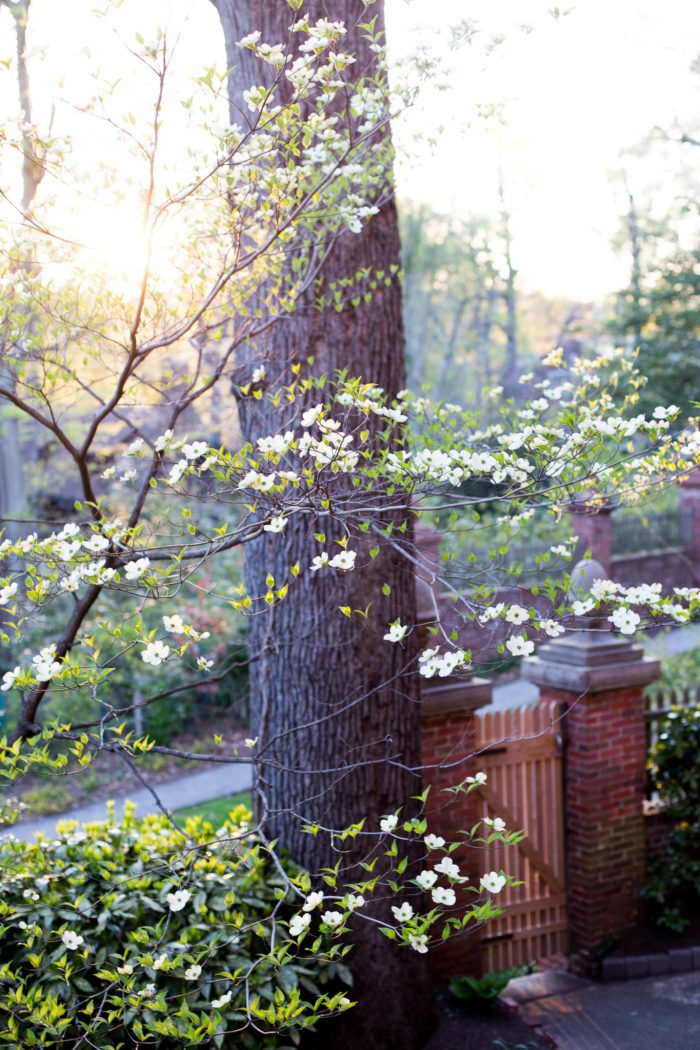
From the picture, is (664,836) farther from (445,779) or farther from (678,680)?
(678,680)

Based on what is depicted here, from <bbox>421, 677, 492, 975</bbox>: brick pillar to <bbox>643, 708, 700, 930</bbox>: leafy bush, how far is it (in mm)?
1365

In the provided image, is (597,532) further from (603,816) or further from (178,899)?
(178,899)

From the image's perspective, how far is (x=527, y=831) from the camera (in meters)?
6.17

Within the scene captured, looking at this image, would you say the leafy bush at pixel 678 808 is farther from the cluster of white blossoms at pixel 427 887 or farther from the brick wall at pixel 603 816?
the cluster of white blossoms at pixel 427 887

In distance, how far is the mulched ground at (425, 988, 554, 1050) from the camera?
16.5 ft

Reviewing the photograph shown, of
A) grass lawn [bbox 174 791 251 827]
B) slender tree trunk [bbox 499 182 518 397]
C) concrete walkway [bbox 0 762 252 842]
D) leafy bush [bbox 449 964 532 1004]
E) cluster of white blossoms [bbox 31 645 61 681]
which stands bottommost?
concrete walkway [bbox 0 762 252 842]

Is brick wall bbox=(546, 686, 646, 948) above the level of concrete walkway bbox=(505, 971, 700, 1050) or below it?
above

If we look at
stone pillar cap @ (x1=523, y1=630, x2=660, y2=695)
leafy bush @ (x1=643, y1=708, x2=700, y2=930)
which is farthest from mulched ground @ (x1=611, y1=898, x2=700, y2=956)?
stone pillar cap @ (x1=523, y1=630, x2=660, y2=695)

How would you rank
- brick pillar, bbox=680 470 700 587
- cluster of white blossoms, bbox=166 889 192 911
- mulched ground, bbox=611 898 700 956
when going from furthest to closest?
brick pillar, bbox=680 470 700 587, mulched ground, bbox=611 898 700 956, cluster of white blossoms, bbox=166 889 192 911

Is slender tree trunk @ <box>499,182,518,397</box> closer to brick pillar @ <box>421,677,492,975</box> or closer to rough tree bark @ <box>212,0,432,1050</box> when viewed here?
brick pillar @ <box>421,677,492,975</box>

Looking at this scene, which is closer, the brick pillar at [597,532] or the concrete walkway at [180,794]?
the concrete walkway at [180,794]

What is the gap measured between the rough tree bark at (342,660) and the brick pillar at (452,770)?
0.58m

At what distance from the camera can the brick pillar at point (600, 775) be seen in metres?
6.22

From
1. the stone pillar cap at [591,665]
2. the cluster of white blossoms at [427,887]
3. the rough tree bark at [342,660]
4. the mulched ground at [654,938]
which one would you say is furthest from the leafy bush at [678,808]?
the cluster of white blossoms at [427,887]
